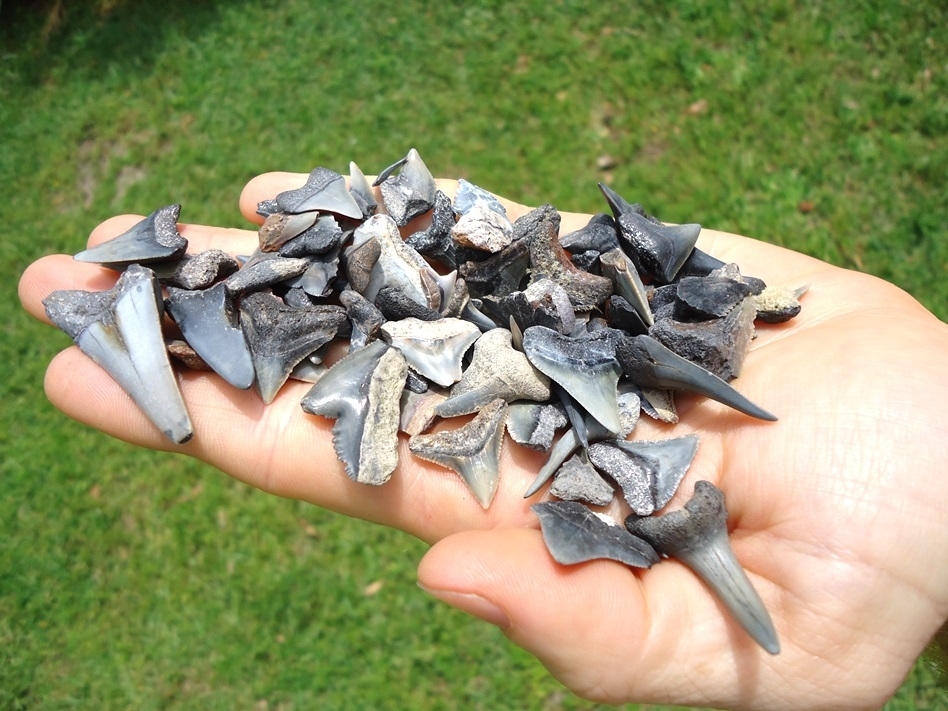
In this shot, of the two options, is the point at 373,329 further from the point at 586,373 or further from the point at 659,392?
the point at 659,392

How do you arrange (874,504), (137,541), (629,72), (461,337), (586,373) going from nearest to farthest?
(874,504)
(586,373)
(461,337)
(137,541)
(629,72)

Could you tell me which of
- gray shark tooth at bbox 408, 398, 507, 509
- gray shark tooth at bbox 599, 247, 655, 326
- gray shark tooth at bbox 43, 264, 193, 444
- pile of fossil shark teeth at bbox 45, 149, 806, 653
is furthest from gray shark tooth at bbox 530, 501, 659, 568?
→ gray shark tooth at bbox 43, 264, 193, 444

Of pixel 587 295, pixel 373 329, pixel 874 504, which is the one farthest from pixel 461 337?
pixel 874 504

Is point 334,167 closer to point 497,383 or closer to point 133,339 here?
point 133,339

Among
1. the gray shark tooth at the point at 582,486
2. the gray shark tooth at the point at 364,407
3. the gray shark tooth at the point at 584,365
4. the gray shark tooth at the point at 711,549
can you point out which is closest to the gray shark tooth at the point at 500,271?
the gray shark tooth at the point at 584,365

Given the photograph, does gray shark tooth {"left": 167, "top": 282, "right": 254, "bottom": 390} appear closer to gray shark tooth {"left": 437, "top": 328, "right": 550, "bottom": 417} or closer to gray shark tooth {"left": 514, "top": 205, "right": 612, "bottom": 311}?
gray shark tooth {"left": 437, "top": 328, "right": 550, "bottom": 417}

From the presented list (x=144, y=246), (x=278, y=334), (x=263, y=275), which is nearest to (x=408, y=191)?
(x=263, y=275)
